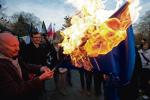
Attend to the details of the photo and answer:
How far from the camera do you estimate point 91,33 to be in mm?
6039

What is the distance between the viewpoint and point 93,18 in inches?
256

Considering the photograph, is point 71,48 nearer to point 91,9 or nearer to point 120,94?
point 91,9

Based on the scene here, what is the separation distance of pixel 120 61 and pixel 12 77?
370 centimetres

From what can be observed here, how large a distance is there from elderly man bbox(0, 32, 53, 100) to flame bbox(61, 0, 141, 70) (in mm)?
1046

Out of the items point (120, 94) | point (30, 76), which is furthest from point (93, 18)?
point (120, 94)

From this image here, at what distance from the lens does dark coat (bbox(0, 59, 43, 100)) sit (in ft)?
13.3

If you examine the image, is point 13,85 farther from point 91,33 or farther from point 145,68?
point 145,68

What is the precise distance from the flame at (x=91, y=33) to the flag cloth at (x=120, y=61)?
0.52 m

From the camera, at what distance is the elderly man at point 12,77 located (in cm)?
406

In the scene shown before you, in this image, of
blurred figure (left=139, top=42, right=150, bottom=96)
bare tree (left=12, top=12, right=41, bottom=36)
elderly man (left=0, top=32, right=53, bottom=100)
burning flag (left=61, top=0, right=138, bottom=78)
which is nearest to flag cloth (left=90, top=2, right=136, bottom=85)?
burning flag (left=61, top=0, right=138, bottom=78)

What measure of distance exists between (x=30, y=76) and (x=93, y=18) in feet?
6.46

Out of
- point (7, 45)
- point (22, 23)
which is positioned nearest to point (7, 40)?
point (7, 45)

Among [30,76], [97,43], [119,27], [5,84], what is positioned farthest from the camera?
[119,27]

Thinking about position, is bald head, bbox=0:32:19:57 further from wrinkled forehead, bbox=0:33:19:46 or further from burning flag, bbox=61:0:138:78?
burning flag, bbox=61:0:138:78
